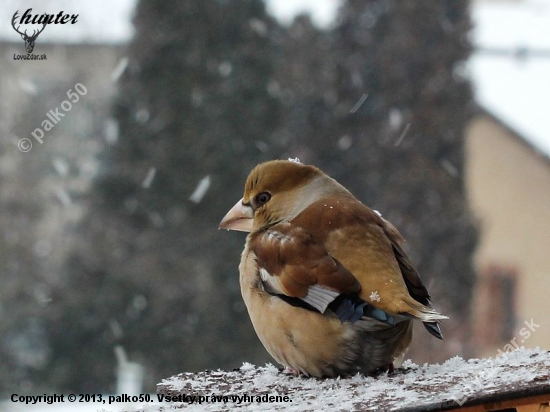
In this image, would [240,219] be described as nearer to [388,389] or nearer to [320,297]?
[320,297]

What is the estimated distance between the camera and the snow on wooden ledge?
1561mm

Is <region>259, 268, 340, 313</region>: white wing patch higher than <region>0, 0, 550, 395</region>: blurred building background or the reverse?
the reverse

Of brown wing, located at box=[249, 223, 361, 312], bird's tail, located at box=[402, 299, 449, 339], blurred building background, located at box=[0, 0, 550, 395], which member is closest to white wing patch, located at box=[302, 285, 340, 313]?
brown wing, located at box=[249, 223, 361, 312]

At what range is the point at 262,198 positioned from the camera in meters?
2.26

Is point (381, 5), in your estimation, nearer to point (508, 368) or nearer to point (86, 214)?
point (86, 214)

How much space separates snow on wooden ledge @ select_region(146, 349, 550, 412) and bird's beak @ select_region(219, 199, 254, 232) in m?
0.39

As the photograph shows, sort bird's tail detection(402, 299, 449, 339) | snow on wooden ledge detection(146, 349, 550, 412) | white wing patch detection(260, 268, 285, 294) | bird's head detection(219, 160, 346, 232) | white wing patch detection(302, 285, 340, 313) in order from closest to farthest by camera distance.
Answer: snow on wooden ledge detection(146, 349, 550, 412) < bird's tail detection(402, 299, 449, 339) < white wing patch detection(302, 285, 340, 313) < white wing patch detection(260, 268, 285, 294) < bird's head detection(219, 160, 346, 232)

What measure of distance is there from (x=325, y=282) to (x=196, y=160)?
17.5 feet

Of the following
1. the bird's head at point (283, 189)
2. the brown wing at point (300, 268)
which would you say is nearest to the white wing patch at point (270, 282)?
the brown wing at point (300, 268)

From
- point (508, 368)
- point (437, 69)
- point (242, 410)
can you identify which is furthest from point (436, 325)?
point (437, 69)

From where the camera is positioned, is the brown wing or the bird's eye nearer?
the brown wing

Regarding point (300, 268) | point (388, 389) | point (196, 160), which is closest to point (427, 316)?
point (388, 389)

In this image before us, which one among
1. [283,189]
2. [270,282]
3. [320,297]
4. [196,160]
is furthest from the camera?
[196,160]

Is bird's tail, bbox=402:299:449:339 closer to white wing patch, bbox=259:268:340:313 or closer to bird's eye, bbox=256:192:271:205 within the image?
white wing patch, bbox=259:268:340:313
